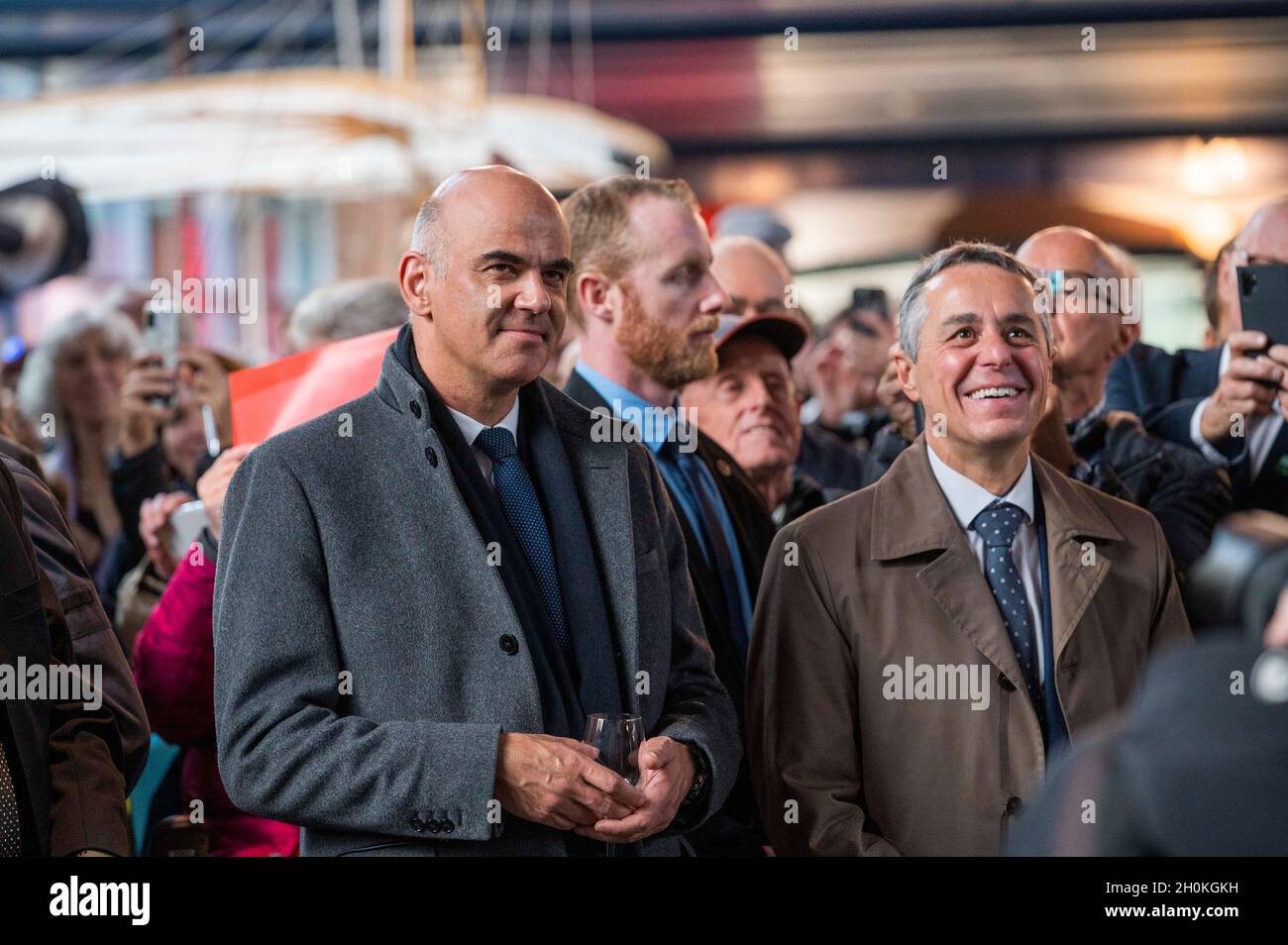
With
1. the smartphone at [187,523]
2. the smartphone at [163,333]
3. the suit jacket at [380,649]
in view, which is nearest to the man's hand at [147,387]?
the smartphone at [163,333]

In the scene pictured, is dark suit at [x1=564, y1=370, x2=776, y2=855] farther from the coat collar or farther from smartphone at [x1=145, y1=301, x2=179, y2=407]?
smartphone at [x1=145, y1=301, x2=179, y2=407]

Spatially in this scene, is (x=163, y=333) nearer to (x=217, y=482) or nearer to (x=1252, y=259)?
(x=217, y=482)

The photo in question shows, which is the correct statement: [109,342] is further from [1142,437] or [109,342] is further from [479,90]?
[479,90]

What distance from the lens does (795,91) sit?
39.4ft

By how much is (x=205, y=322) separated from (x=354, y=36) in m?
2.42

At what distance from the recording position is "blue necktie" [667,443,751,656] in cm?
303

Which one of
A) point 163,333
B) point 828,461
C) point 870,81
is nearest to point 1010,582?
point 828,461

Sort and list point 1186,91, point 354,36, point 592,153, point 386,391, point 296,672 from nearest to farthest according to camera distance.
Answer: point 296,672, point 386,391, point 592,153, point 1186,91, point 354,36

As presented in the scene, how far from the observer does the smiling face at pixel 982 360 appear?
2.57 m

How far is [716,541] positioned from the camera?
3.07 m

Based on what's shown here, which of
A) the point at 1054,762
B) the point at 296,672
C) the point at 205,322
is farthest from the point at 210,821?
the point at 205,322

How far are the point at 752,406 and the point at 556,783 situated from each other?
1485 millimetres

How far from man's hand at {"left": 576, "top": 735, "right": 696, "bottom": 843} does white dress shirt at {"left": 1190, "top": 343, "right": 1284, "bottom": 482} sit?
5.40 feet

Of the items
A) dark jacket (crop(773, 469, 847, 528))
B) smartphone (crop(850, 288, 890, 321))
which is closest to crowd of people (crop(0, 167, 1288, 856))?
dark jacket (crop(773, 469, 847, 528))
